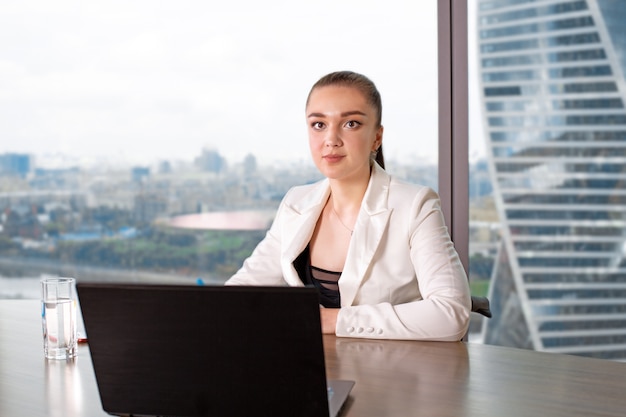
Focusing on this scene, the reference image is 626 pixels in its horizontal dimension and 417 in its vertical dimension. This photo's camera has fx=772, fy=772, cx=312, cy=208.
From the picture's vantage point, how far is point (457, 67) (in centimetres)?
337

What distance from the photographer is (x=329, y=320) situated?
188 centimetres

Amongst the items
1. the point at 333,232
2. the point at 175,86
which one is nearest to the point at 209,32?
the point at 175,86

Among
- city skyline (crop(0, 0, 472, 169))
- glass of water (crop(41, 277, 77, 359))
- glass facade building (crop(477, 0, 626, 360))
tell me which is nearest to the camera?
glass of water (crop(41, 277, 77, 359))

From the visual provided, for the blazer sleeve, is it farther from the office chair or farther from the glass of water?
the glass of water

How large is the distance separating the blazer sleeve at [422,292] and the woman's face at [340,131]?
208 mm

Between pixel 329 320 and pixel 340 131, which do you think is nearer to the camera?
pixel 329 320

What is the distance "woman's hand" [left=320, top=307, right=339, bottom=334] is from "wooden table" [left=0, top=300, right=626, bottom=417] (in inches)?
1.0

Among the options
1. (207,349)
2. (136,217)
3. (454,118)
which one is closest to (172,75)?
(136,217)

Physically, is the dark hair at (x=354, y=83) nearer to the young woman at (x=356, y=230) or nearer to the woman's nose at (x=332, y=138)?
the young woman at (x=356, y=230)

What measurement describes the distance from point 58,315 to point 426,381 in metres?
0.80

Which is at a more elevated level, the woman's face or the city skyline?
the city skyline

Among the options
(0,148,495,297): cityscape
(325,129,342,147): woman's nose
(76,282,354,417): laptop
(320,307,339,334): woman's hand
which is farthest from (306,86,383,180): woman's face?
(0,148,495,297): cityscape

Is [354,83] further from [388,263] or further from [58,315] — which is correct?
[58,315]

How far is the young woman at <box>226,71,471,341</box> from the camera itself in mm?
2137
